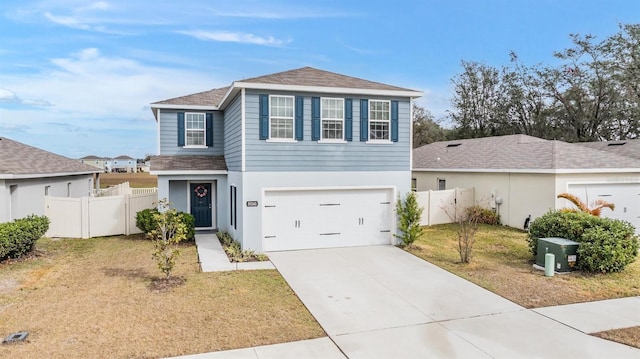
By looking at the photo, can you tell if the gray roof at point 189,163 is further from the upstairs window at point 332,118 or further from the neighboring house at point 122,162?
the neighboring house at point 122,162

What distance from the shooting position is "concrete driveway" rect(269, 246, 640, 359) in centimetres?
600

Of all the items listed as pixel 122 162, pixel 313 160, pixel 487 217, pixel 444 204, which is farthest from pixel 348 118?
pixel 122 162

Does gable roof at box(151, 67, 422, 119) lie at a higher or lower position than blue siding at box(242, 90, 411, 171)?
higher

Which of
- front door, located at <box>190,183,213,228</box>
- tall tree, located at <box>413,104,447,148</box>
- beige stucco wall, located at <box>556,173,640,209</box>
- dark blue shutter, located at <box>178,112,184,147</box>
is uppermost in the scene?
tall tree, located at <box>413,104,447,148</box>

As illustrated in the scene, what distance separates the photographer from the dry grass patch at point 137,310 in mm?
6043

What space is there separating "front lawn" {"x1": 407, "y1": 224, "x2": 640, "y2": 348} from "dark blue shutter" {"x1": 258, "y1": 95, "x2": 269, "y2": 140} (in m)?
5.99

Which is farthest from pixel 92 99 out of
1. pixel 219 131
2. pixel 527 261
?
pixel 527 261

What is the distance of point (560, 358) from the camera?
5.74 meters

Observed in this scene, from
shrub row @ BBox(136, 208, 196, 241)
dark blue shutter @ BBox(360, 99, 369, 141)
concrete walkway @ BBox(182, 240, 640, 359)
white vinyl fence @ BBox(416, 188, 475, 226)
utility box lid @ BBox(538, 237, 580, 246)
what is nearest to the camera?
concrete walkway @ BBox(182, 240, 640, 359)

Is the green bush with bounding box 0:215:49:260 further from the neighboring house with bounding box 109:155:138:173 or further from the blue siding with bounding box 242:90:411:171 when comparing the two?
the neighboring house with bounding box 109:155:138:173

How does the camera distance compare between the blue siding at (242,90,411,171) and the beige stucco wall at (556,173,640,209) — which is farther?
the beige stucco wall at (556,173,640,209)

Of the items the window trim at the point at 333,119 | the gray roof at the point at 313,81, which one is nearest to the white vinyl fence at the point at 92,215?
the gray roof at the point at 313,81

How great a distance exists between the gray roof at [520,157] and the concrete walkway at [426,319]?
29.0 feet

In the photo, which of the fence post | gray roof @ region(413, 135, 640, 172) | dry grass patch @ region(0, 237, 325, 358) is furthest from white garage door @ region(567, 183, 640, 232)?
the fence post
